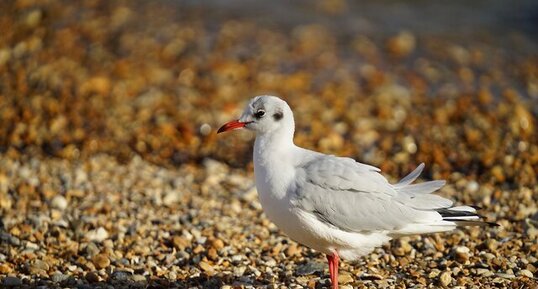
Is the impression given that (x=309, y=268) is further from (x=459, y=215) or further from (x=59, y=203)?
(x=59, y=203)

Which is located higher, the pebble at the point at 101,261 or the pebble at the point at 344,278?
the pebble at the point at 344,278

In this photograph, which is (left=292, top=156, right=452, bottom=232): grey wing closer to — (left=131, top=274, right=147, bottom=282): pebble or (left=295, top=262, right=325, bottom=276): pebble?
(left=295, top=262, right=325, bottom=276): pebble

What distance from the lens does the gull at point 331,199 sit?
16.5 feet

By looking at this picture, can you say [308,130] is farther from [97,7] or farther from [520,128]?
[97,7]

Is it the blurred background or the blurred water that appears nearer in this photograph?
the blurred background

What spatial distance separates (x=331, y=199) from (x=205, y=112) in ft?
15.2

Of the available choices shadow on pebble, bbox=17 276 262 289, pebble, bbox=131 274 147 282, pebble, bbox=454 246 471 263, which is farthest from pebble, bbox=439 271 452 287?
pebble, bbox=131 274 147 282

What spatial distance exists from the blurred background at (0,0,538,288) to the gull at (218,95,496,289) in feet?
2.63

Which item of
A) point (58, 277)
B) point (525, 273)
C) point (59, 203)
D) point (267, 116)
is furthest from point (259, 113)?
point (59, 203)

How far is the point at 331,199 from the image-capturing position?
5.06 m

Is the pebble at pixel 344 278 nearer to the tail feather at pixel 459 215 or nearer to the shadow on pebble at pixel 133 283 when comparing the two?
the shadow on pebble at pixel 133 283

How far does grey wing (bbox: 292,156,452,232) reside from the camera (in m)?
5.03

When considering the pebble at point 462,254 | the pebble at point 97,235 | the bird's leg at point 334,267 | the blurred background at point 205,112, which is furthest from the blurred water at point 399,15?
the bird's leg at point 334,267

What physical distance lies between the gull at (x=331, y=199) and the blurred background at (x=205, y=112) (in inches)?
31.5
